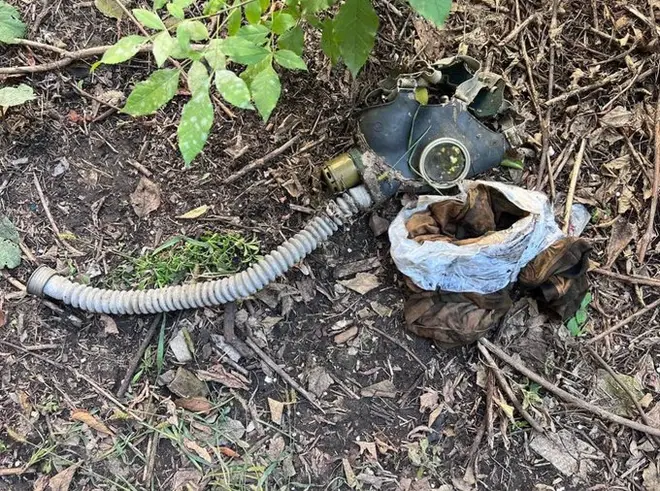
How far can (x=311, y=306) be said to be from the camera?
2.13m

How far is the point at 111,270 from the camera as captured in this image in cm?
212

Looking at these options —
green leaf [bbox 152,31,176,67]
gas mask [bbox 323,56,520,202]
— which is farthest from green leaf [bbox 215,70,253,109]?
gas mask [bbox 323,56,520,202]

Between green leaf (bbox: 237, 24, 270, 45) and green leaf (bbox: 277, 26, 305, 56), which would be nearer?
green leaf (bbox: 237, 24, 270, 45)

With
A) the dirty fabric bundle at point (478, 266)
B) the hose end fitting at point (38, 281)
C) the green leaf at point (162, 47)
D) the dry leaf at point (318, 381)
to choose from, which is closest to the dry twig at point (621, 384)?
the dirty fabric bundle at point (478, 266)

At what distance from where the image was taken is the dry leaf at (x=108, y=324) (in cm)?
207

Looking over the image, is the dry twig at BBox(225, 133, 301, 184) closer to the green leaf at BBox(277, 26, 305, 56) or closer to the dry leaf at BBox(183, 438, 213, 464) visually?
the green leaf at BBox(277, 26, 305, 56)

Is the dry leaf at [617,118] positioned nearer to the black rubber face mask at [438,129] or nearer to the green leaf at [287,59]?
the black rubber face mask at [438,129]

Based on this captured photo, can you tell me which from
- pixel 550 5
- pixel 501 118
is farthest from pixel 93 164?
pixel 550 5

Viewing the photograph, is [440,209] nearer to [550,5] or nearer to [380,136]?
[380,136]

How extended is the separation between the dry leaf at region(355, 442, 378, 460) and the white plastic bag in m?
0.53

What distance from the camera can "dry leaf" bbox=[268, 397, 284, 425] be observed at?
2.05 m

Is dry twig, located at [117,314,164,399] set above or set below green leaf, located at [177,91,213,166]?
below

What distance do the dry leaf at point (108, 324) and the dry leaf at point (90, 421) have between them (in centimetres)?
26

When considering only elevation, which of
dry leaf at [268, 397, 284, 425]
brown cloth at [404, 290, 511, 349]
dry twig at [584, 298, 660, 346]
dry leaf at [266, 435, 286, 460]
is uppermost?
brown cloth at [404, 290, 511, 349]
